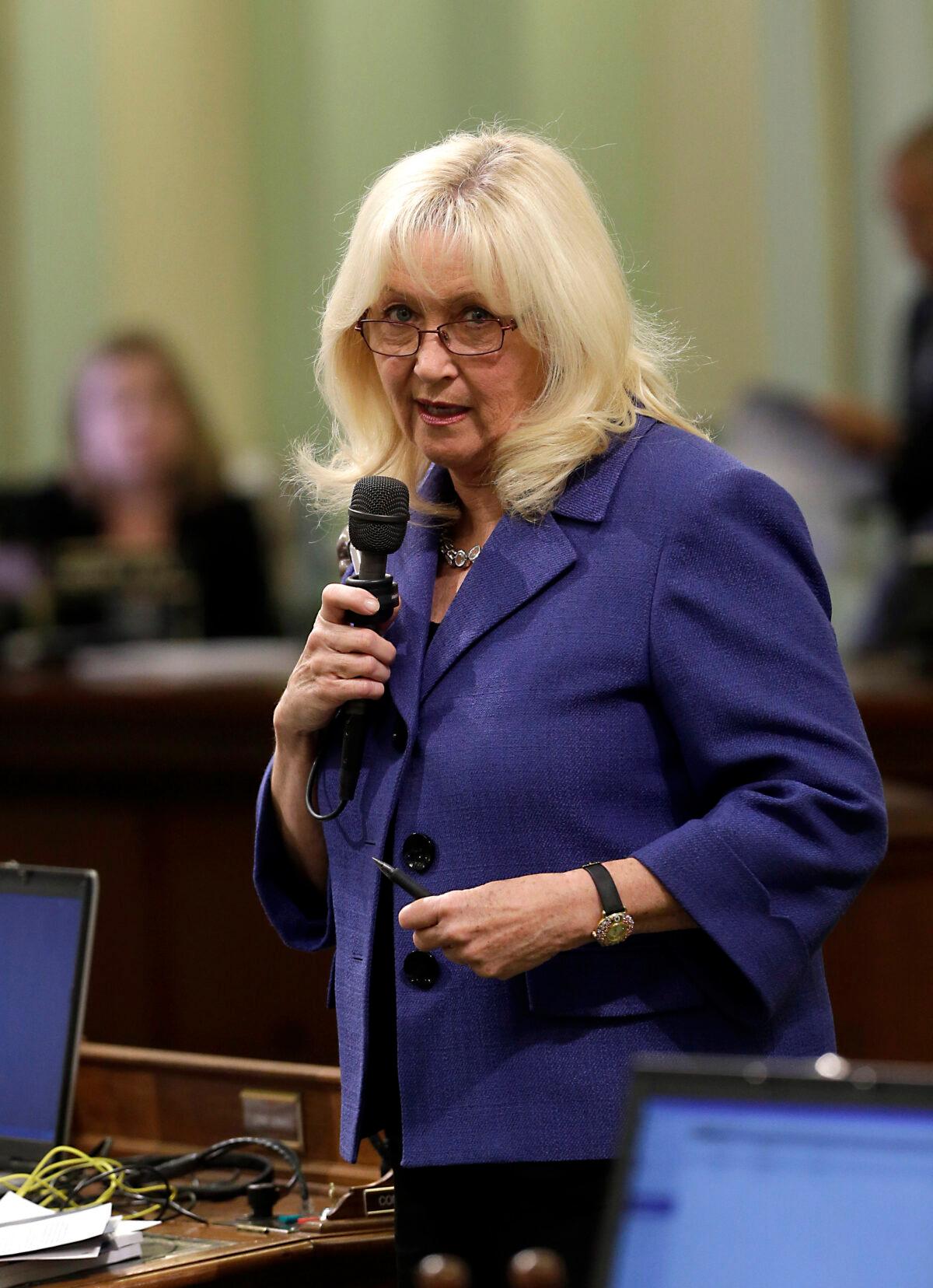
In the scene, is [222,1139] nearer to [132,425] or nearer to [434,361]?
[434,361]

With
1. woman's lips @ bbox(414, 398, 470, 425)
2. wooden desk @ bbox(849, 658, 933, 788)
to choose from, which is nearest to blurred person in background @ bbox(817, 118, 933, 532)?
wooden desk @ bbox(849, 658, 933, 788)

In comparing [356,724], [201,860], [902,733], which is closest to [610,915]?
[356,724]

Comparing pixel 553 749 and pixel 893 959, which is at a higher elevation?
pixel 553 749

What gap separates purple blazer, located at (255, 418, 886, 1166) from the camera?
1476 millimetres

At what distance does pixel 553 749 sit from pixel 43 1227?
0.65 metres

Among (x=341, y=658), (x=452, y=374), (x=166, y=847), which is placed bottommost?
(x=166, y=847)

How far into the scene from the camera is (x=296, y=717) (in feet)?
5.42

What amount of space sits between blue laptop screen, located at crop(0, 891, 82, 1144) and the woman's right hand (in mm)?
554

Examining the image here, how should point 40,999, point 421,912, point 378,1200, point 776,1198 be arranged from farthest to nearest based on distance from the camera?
1. point 40,999
2. point 378,1200
3. point 421,912
4. point 776,1198

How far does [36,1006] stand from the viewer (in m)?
2.04

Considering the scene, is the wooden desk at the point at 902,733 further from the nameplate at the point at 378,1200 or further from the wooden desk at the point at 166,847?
the nameplate at the point at 378,1200

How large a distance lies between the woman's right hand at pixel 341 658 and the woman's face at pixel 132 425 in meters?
3.50

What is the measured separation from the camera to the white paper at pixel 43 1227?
1633mm

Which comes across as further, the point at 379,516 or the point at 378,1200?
the point at 378,1200
